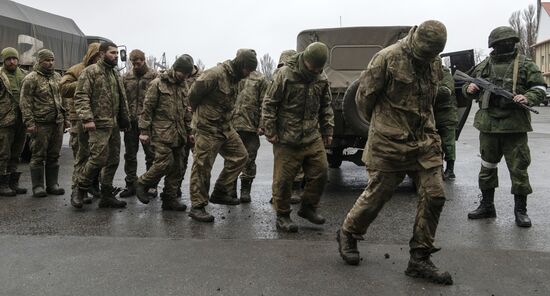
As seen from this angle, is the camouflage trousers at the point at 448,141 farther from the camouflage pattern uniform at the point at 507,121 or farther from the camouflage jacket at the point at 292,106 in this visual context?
the camouflage jacket at the point at 292,106

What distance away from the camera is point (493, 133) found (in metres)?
5.73

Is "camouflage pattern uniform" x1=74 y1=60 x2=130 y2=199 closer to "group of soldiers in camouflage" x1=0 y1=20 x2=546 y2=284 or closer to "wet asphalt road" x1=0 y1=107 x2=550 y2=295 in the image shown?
"group of soldiers in camouflage" x1=0 y1=20 x2=546 y2=284

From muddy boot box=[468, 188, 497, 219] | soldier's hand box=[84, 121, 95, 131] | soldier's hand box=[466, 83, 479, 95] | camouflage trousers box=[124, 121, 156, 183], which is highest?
soldier's hand box=[466, 83, 479, 95]

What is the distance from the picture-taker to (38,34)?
A: 42.1ft

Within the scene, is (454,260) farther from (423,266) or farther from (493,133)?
(493,133)

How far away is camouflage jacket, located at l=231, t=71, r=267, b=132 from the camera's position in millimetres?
6910

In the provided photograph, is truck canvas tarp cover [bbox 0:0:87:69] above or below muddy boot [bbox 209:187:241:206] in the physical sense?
above

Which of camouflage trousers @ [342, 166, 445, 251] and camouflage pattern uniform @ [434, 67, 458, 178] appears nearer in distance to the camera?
camouflage trousers @ [342, 166, 445, 251]

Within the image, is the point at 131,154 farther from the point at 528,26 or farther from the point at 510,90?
the point at 528,26

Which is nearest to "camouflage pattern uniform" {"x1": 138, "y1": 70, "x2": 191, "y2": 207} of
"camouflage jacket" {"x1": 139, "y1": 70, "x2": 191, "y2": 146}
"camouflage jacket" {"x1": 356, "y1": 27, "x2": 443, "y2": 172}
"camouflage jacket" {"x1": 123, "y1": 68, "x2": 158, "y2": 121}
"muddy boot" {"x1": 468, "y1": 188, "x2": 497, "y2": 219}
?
"camouflage jacket" {"x1": 139, "y1": 70, "x2": 191, "y2": 146}

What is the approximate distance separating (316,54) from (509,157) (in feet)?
7.87

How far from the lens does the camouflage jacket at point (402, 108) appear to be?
4.04m

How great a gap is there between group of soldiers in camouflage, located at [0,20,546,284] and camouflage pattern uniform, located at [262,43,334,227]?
1cm

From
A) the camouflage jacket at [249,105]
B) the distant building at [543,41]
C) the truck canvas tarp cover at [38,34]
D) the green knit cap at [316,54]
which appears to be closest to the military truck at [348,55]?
the camouflage jacket at [249,105]
